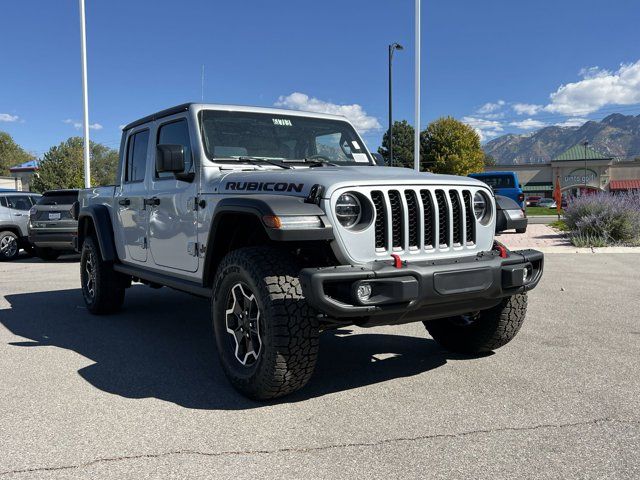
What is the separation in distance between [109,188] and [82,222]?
712 millimetres

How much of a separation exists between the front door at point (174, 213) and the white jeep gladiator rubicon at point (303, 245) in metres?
0.02

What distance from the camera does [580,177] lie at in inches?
2598

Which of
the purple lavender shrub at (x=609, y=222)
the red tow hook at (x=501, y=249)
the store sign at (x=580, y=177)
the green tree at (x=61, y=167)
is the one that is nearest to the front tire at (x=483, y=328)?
the red tow hook at (x=501, y=249)

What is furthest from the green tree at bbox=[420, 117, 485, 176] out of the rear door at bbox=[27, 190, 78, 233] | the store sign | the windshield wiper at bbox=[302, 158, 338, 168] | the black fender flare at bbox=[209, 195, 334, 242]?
the black fender flare at bbox=[209, 195, 334, 242]

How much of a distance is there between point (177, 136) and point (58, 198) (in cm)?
862

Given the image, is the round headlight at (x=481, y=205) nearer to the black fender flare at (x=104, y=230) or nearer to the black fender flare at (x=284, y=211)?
the black fender flare at (x=284, y=211)

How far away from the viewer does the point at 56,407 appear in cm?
347

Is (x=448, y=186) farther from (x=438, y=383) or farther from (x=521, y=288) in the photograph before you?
(x=438, y=383)

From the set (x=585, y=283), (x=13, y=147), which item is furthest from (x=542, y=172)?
(x=13, y=147)

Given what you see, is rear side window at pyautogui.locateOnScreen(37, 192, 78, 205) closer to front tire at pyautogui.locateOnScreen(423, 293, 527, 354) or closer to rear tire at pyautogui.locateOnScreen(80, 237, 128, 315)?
rear tire at pyautogui.locateOnScreen(80, 237, 128, 315)

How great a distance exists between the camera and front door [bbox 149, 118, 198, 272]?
4359 mm

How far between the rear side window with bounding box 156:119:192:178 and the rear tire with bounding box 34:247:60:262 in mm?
8736

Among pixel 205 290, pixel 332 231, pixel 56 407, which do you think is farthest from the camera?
pixel 205 290

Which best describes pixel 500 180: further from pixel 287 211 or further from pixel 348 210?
pixel 287 211
